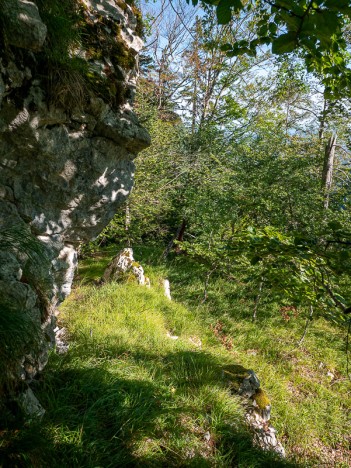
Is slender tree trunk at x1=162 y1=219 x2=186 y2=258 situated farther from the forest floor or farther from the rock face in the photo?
the rock face

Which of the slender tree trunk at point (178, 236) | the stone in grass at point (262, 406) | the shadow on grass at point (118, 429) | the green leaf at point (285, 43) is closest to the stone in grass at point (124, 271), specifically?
the slender tree trunk at point (178, 236)

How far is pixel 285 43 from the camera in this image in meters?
1.24

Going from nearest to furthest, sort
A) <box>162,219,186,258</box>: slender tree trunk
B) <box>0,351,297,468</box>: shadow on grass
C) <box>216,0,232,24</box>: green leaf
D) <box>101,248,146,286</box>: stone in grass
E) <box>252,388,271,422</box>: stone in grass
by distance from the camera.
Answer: <box>216,0,232,24</box>: green leaf < <box>0,351,297,468</box>: shadow on grass < <box>252,388,271,422</box>: stone in grass < <box>101,248,146,286</box>: stone in grass < <box>162,219,186,258</box>: slender tree trunk

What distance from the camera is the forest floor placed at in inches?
96.2

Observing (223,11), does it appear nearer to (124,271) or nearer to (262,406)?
(262,406)

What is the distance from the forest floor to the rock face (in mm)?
578

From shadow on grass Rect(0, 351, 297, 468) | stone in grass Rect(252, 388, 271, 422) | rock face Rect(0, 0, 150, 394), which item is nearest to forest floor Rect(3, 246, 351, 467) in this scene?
shadow on grass Rect(0, 351, 297, 468)

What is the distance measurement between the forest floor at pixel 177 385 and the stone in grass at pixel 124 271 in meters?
0.47

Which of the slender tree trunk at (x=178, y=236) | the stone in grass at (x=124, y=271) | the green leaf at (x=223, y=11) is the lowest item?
the stone in grass at (x=124, y=271)

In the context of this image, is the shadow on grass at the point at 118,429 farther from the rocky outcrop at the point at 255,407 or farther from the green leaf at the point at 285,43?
the green leaf at the point at 285,43

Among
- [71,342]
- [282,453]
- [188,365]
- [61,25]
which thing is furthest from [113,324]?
[61,25]

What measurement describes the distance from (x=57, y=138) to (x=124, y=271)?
14.0ft

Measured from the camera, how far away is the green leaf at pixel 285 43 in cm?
121

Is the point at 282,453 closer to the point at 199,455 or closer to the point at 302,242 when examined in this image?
the point at 199,455
